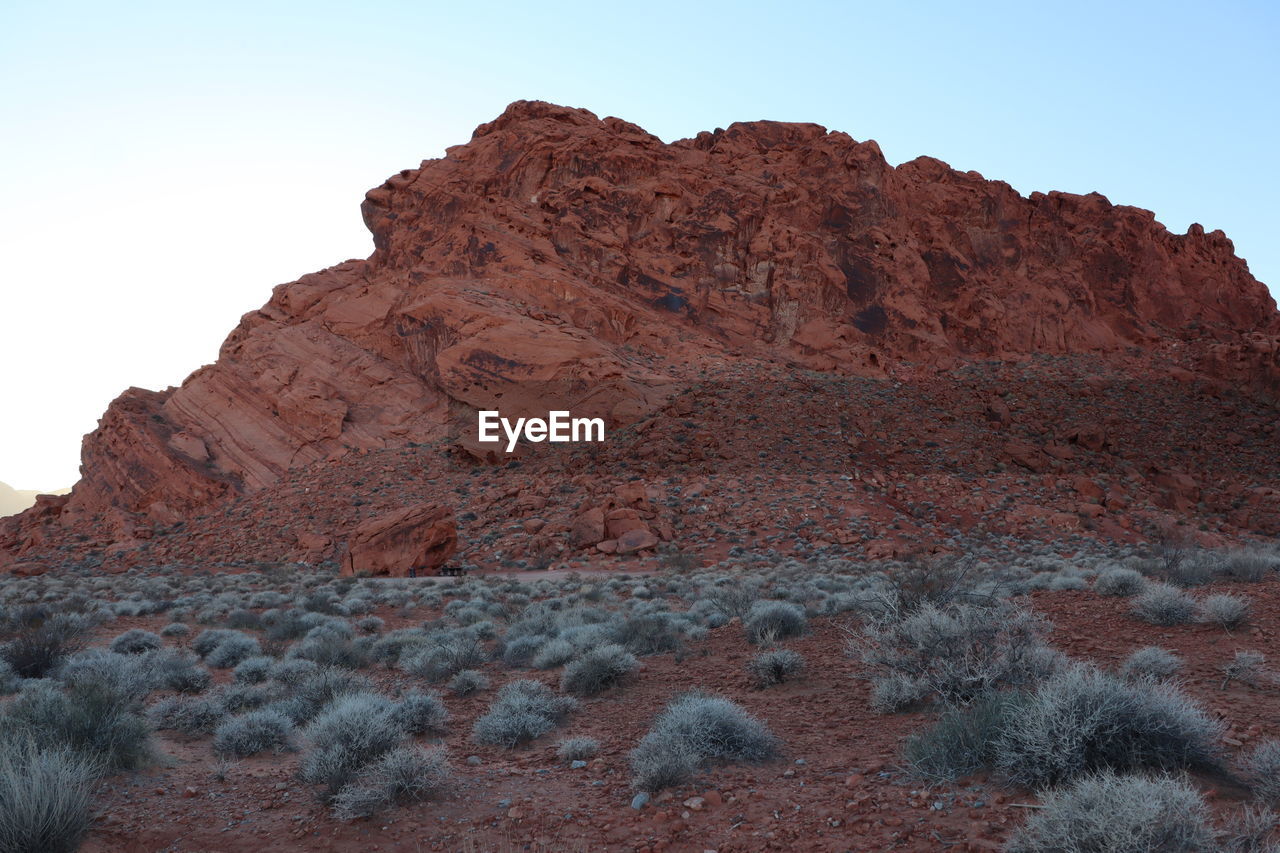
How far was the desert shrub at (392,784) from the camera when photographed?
5168 millimetres

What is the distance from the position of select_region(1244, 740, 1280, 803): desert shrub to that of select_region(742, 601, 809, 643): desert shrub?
5.88m

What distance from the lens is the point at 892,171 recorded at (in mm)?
50188

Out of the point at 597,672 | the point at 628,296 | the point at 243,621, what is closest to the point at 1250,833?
the point at 597,672

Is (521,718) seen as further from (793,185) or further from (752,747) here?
(793,185)

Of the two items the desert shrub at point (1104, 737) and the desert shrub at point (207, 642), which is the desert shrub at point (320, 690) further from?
the desert shrub at point (1104, 737)

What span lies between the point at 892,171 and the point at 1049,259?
12.6 m

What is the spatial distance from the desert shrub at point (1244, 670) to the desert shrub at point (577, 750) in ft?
16.8

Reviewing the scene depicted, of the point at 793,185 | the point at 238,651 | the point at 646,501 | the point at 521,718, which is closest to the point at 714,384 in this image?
the point at 646,501

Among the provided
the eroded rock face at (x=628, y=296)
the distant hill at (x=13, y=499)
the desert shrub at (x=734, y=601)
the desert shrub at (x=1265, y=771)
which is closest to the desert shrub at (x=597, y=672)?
the desert shrub at (x=734, y=601)

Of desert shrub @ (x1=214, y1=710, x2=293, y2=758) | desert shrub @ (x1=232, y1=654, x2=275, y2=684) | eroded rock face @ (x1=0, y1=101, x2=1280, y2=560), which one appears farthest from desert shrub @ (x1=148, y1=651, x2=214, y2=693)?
eroded rock face @ (x1=0, y1=101, x2=1280, y2=560)

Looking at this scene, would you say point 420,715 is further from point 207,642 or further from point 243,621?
point 243,621

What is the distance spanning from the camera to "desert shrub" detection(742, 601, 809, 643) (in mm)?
10203

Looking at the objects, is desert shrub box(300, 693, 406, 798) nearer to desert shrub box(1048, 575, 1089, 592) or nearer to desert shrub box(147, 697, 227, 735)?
desert shrub box(147, 697, 227, 735)

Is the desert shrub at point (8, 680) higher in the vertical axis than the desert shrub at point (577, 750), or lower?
higher
